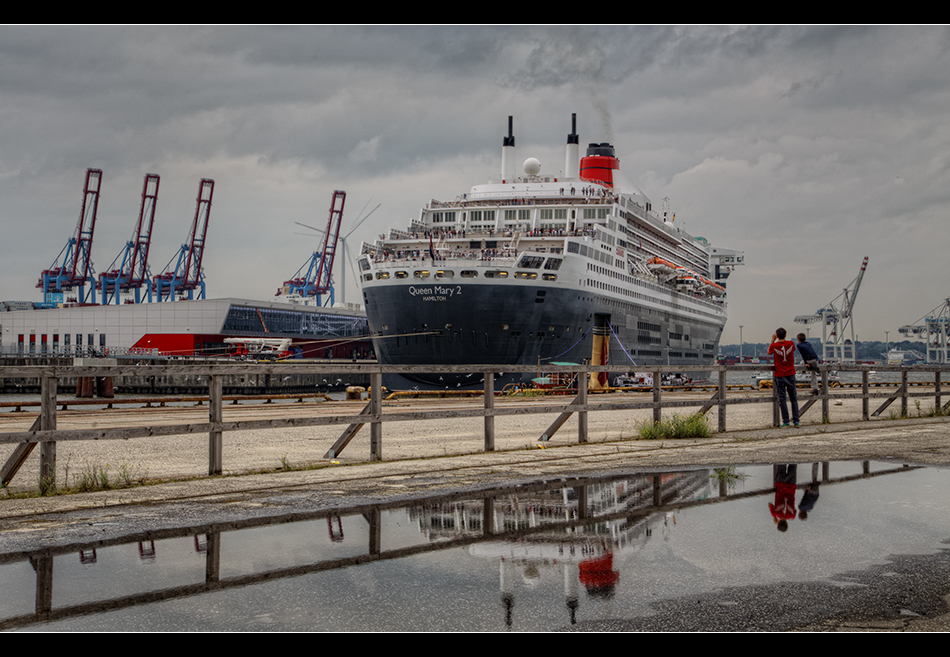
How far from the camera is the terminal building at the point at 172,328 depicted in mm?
101688

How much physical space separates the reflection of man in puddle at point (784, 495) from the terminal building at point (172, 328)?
86.4m

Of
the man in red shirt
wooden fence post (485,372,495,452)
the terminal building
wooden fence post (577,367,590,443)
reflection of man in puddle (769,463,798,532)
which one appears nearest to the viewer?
reflection of man in puddle (769,463,798,532)

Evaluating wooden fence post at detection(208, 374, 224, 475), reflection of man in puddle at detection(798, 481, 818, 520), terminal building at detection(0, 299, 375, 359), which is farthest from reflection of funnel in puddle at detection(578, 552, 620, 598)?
terminal building at detection(0, 299, 375, 359)

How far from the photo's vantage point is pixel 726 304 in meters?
107

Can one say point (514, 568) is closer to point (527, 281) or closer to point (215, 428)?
point (215, 428)

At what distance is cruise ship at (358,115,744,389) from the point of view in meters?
47.3

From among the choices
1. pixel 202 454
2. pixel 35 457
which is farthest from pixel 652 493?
pixel 35 457

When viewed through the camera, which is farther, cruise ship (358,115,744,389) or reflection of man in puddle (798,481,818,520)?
cruise ship (358,115,744,389)

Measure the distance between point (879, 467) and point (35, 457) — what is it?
11.1 meters

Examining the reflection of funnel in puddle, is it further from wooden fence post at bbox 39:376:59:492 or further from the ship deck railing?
the ship deck railing

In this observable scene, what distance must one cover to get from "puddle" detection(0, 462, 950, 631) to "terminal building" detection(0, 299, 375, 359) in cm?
8865

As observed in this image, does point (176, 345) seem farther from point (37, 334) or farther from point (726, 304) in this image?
point (726, 304)
